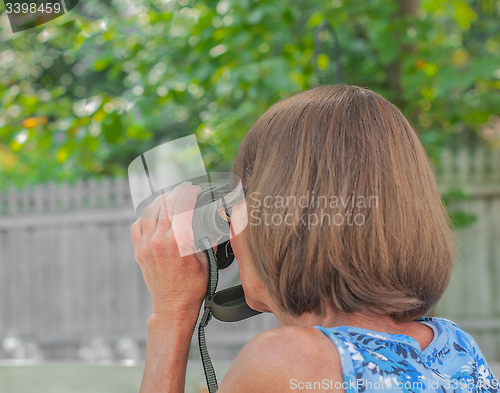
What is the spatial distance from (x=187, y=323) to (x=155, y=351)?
0.08m

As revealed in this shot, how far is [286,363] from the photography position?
584 mm

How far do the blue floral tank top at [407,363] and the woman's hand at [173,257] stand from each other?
0.34 m

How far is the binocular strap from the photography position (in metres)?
0.86

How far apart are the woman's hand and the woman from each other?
126 mm

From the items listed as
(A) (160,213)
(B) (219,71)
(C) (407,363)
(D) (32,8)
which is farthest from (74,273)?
(C) (407,363)

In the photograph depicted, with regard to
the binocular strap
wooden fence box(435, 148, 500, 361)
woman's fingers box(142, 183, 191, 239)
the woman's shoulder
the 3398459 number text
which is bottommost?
wooden fence box(435, 148, 500, 361)

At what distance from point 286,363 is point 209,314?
1.22 feet

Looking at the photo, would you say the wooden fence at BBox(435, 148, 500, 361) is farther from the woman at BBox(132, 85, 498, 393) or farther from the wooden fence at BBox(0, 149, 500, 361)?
the woman at BBox(132, 85, 498, 393)

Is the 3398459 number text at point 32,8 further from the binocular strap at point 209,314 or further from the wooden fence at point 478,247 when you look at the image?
the wooden fence at point 478,247

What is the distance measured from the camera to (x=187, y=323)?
901mm

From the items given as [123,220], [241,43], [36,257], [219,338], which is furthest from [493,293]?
[36,257]

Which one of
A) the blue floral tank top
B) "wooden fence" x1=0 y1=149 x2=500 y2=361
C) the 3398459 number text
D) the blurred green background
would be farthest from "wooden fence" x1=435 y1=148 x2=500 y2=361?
the 3398459 number text

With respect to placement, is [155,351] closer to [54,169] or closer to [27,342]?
[27,342]

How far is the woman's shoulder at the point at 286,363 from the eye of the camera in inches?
22.8
